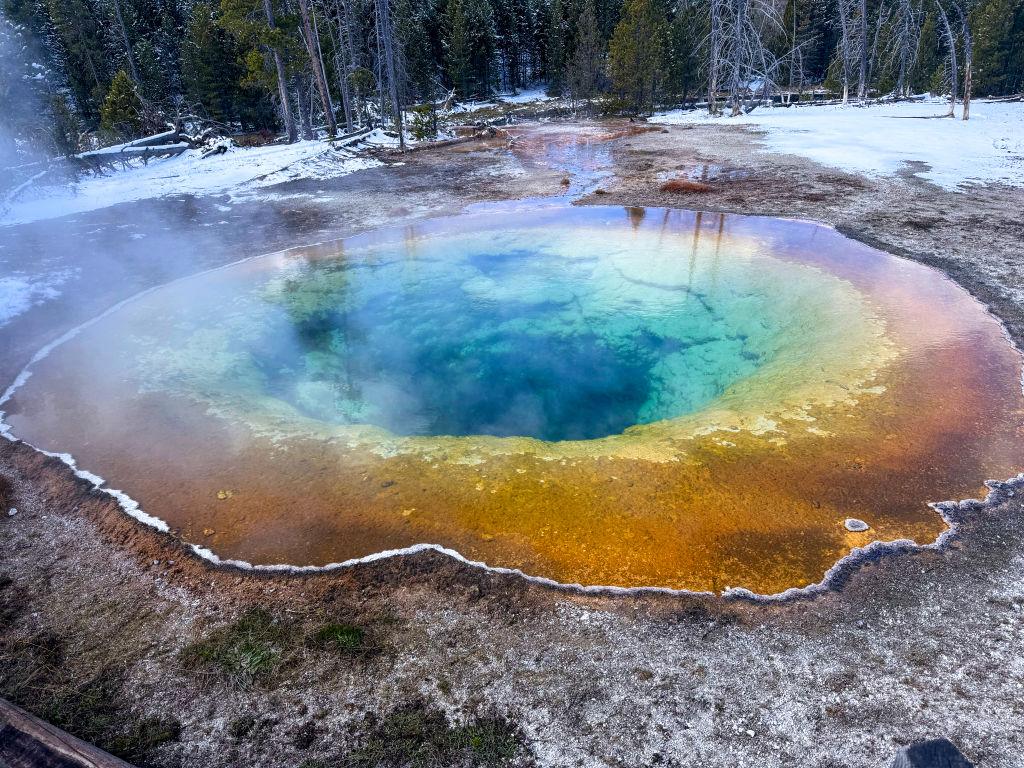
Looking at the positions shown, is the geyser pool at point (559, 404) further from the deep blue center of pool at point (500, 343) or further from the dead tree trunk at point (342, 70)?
the dead tree trunk at point (342, 70)

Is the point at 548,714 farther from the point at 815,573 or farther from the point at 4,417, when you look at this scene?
the point at 4,417

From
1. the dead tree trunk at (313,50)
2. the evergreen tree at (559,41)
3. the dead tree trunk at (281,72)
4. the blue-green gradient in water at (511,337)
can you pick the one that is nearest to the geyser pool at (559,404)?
the blue-green gradient in water at (511,337)

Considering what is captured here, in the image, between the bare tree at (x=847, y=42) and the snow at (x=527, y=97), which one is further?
the snow at (x=527, y=97)

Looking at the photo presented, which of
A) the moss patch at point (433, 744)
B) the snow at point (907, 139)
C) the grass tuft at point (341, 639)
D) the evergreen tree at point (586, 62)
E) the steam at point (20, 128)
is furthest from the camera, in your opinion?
the evergreen tree at point (586, 62)

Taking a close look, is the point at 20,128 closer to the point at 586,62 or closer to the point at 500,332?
the point at 500,332

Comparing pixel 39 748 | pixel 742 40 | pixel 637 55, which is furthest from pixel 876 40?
pixel 39 748

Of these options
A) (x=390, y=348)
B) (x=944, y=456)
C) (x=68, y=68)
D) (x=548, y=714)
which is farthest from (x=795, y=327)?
(x=68, y=68)
